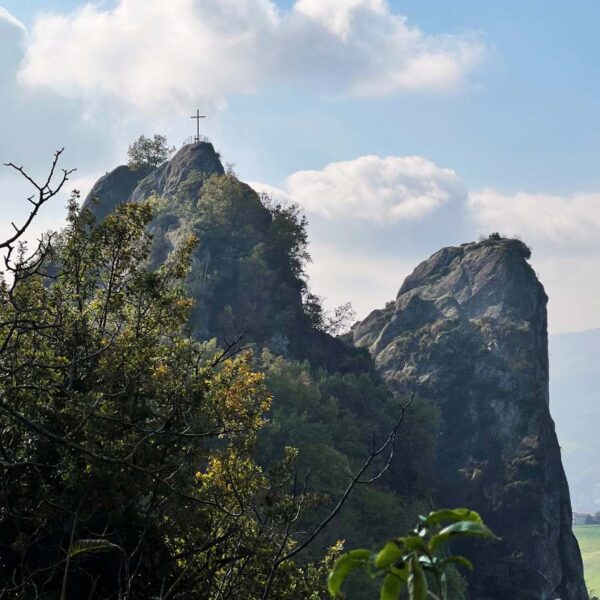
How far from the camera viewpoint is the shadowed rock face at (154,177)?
322 feet

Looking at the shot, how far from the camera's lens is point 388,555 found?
6.22 ft

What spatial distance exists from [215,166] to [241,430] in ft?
268

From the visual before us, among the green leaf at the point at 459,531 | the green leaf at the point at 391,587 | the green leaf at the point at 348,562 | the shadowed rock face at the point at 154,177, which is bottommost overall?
the green leaf at the point at 391,587

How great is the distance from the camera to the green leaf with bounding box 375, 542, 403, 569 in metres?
1.88

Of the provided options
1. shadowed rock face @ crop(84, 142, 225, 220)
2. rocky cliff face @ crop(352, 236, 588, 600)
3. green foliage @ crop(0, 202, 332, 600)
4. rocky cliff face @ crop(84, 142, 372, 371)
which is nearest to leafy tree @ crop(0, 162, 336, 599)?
green foliage @ crop(0, 202, 332, 600)

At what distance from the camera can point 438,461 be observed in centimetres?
8812

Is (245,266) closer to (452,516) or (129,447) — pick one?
(129,447)

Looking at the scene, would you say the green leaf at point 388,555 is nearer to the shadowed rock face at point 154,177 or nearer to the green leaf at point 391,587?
the green leaf at point 391,587

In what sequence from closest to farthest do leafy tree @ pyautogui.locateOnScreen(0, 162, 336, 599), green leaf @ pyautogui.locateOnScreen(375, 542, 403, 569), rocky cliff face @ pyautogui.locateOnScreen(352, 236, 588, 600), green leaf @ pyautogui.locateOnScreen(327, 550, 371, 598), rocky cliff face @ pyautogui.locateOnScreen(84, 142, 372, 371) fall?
green leaf @ pyautogui.locateOnScreen(375, 542, 403, 569), green leaf @ pyautogui.locateOnScreen(327, 550, 371, 598), leafy tree @ pyautogui.locateOnScreen(0, 162, 336, 599), rocky cliff face @ pyautogui.locateOnScreen(352, 236, 588, 600), rocky cliff face @ pyautogui.locateOnScreen(84, 142, 372, 371)

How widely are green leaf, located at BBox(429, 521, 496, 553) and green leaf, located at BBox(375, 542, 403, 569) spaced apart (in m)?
0.07

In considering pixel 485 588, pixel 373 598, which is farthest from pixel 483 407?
pixel 373 598

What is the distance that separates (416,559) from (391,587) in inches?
→ 2.9

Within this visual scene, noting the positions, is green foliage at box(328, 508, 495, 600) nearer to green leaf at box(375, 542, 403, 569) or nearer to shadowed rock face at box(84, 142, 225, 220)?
green leaf at box(375, 542, 403, 569)

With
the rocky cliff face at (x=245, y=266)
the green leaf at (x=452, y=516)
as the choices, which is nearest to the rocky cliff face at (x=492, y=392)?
the rocky cliff face at (x=245, y=266)
